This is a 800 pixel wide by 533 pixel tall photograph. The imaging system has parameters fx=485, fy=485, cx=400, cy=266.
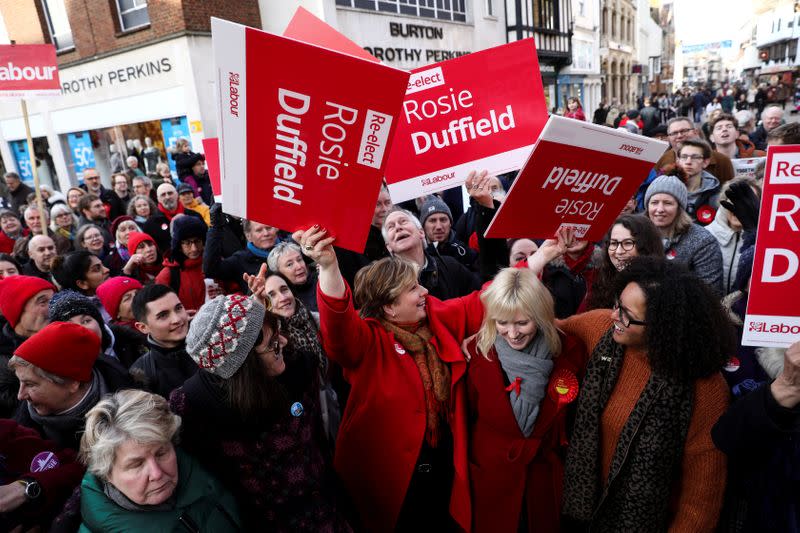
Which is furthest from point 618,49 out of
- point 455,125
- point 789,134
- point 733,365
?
point 733,365

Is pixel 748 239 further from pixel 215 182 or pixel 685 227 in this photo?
pixel 215 182

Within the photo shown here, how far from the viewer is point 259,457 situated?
1.92m

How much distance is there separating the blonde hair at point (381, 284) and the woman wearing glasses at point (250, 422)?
541 millimetres

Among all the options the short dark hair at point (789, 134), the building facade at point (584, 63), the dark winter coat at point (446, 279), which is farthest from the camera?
the building facade at point (584, 63)

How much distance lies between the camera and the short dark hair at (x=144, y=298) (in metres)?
2.71

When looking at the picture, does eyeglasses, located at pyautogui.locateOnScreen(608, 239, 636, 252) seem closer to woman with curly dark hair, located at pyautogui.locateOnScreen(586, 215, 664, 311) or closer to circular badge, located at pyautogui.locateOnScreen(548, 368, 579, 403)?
woman with curly dark hair, located at pyautogui.locateOnScreen(586, 215, 664, 311)

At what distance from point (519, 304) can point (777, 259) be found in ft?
3.02

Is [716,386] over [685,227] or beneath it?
beneath

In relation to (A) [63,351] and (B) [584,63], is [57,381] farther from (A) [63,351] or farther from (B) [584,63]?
(B) [584,63]

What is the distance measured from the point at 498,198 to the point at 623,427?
1.77 m

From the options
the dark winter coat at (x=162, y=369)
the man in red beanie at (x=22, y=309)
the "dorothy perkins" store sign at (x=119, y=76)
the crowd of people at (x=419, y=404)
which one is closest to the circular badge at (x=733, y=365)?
the crowd of people at (x=419, y=404)

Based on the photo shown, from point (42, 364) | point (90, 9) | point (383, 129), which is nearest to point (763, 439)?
point (383, 129)

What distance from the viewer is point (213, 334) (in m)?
1.83

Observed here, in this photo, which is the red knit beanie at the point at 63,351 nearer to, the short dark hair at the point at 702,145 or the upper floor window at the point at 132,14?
the short dark hair at the point at 702,145
